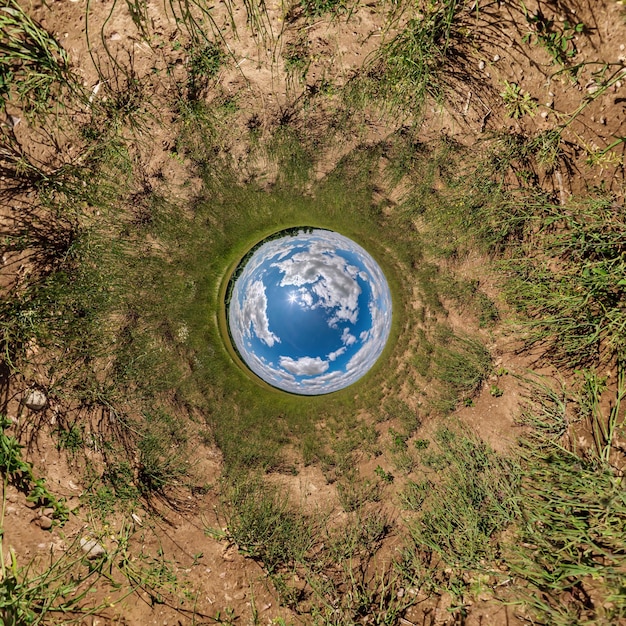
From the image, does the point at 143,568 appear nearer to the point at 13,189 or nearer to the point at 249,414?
the point at 249,414

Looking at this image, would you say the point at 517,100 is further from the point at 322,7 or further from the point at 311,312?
the point at 311,312

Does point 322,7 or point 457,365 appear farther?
Result: point 457,365

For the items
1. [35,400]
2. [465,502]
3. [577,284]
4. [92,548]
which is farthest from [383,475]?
[35,400]

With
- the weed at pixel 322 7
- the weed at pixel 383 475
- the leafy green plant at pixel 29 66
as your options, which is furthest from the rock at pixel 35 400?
the weed at pixel 322 7

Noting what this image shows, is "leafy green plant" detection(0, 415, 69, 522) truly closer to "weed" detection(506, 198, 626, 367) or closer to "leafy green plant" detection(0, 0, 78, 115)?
"leafy green plant" detection(0, 0, 78, 115)

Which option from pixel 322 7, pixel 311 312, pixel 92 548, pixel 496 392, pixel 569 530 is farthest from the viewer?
pixel 496 392

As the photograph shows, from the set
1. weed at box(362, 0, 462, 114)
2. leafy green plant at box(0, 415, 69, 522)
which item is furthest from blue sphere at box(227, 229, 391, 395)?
leafy green plant at box(0, 415, 69, 522)

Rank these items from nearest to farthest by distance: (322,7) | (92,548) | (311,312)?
(311,312) → (322,7) → (92,548)
